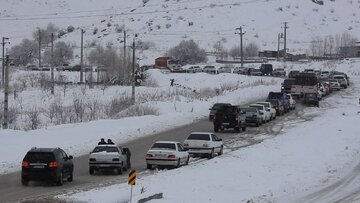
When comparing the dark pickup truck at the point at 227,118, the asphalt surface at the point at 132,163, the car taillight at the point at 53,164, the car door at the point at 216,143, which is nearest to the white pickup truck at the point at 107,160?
the asphalt surface at the point at 132,163

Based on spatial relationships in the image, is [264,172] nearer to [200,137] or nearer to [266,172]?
[266,172]

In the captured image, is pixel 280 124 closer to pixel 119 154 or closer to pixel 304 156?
pixel 304 156

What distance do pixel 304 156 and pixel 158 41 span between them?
135455 mm

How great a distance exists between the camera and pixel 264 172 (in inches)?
1206

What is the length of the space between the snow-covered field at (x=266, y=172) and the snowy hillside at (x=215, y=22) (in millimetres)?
115110

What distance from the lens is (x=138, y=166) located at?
3328cm

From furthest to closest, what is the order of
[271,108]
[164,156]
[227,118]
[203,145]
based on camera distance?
1. [271,108]
2. [227,118]
3. [203,145]
4. [164,156]

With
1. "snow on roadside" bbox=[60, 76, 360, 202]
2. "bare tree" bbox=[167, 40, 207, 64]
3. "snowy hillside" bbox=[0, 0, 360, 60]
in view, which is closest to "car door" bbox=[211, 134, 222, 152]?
"snow on roadside" bbox=[60, 76, 360, 202]

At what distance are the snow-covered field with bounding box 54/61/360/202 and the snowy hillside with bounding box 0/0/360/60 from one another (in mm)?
115110

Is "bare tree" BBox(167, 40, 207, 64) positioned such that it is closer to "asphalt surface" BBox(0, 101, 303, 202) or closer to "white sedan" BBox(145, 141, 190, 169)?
"asphalt surface" BBox(0, 101, 303, 202)

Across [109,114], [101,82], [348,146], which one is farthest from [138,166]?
[101,82]

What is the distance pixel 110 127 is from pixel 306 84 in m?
29.9

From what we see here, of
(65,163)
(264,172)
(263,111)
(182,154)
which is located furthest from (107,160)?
(263,111)

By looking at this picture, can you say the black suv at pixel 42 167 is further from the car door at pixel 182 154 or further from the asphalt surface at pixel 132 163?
the car door at pixel 182 154
